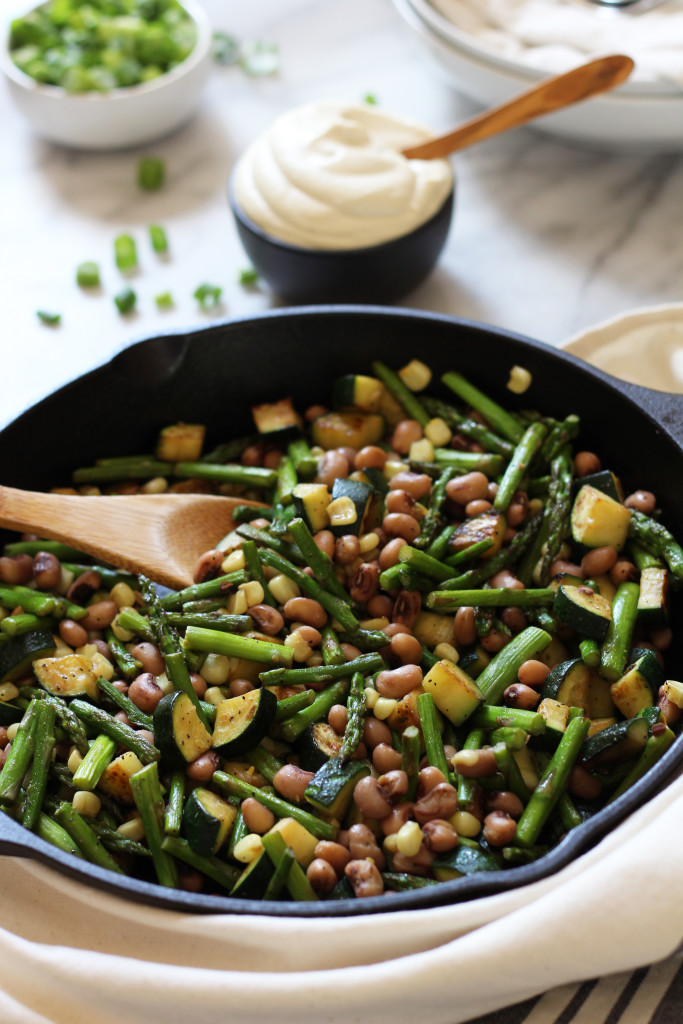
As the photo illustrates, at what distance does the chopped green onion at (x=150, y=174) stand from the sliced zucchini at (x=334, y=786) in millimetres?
2617

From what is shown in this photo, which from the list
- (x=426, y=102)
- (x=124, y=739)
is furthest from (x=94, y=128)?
(x=124, y=739)

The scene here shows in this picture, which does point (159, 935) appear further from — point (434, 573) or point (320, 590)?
point (434, 573)

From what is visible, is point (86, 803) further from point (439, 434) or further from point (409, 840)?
point (439, 434)

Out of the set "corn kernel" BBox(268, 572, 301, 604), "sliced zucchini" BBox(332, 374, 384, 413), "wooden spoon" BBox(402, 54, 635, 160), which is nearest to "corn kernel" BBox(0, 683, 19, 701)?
"corn kernel" BBox(268, 572, 301, 604)

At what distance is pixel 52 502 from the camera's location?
7.09 ft

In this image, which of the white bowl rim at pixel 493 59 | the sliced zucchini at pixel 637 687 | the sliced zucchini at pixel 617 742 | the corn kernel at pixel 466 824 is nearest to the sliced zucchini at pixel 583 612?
the sliced zucchini at pixel 637 687

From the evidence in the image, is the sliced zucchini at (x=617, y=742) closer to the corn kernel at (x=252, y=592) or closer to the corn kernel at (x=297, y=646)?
the corn kernel at (x=297, y=646)

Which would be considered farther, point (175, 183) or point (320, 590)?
point (175, 183)

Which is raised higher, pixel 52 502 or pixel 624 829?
pixel 624 829

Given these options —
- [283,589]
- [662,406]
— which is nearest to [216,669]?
[283,589]

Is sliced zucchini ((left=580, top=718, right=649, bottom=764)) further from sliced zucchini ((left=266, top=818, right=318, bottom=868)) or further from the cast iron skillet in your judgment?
sliced zucchini ((left=266, top=818, right=318, bottom=868))

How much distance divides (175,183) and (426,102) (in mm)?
1132

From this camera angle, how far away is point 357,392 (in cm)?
244

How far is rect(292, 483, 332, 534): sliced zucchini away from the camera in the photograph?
7.07ft
